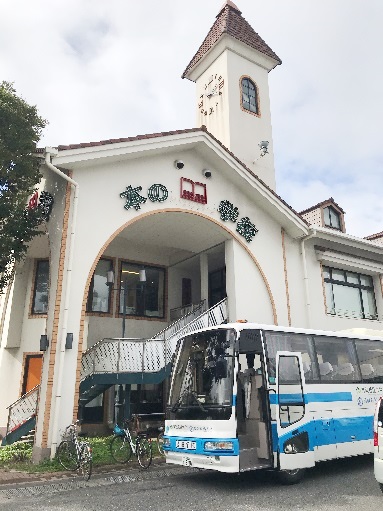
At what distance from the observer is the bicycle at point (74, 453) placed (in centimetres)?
892

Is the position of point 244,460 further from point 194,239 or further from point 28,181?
point 194,239

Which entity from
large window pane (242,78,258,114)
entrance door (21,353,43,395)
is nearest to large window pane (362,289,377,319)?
large window pane (242,78,258,114)

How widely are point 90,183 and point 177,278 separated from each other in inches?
291

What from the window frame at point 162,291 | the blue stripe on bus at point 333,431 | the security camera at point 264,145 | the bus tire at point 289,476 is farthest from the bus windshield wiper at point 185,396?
the security camera at point 264,145

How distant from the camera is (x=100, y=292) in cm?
1650

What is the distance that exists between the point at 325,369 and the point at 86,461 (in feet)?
17.8

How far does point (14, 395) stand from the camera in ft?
50.6

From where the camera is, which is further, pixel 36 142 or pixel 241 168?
pixel 241 168

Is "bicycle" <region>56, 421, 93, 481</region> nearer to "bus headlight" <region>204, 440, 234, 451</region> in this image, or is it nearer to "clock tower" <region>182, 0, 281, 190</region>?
"bus headlight" <region>204, 440, 234, 451</region>

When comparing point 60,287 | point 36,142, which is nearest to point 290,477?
point 60,287

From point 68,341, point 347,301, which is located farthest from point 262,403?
point 347,301

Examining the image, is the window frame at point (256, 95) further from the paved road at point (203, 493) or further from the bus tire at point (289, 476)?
the bus tire at point (289, 476)

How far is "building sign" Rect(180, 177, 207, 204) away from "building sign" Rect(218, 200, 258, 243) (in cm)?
78

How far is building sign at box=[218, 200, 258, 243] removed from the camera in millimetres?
15023
